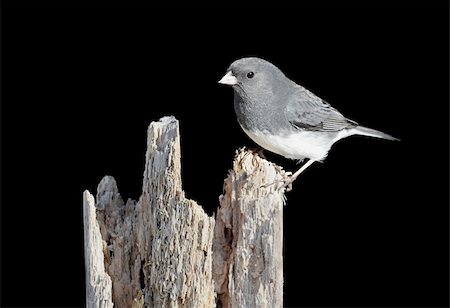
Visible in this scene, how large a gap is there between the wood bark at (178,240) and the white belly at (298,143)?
20 cm

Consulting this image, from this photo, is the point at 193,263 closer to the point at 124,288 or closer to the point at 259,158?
the point at 124,288

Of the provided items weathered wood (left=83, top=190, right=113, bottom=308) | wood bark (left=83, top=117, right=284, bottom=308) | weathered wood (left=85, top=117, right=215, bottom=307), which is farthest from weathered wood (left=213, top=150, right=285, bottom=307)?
weathered wood (left=83, top=190, right=113, bottom=308)

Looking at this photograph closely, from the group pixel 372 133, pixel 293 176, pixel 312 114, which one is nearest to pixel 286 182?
pixel 293 176

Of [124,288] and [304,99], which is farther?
[304,99]

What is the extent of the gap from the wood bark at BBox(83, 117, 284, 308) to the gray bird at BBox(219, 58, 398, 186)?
247mm

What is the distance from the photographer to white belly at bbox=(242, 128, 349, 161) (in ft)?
16.8

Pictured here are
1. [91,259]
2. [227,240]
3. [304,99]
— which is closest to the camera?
[91,259]

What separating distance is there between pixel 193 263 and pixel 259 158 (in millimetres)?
876

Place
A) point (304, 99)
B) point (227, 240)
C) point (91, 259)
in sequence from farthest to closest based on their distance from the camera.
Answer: point (304, 99) < point (227, 240) < point (91, 259)

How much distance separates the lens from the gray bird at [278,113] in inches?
198

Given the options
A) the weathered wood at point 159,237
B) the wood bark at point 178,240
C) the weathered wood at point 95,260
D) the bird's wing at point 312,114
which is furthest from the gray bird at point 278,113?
the weathered wood at point 95,260

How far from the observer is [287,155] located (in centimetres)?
528

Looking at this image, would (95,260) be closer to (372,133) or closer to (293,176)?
(293,176)

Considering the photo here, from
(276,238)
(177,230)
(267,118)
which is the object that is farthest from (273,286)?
(267,118)
